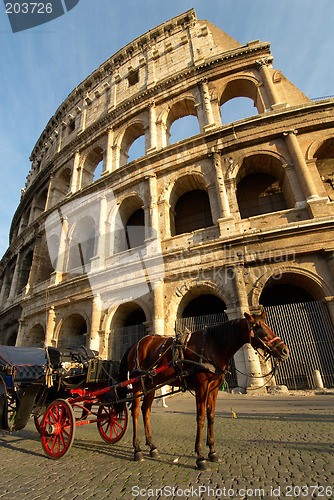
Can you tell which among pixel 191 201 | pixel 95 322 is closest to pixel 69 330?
pixel 95 322

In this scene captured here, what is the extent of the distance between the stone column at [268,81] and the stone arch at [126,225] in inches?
297

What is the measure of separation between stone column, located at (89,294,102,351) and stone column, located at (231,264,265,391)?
5738 mm

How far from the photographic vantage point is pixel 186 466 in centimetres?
273

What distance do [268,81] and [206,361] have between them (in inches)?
526

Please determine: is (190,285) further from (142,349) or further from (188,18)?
(188,18)

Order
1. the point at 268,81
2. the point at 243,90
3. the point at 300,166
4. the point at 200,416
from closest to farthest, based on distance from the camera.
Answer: the point at 200,416
the point at 300,166
the point at 268,81
the point at 243,90

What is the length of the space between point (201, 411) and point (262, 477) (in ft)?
2.62

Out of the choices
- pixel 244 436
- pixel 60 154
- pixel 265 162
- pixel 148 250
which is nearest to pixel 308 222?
pixel 265 162

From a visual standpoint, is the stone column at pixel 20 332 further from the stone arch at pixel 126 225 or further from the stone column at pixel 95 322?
the stone arch at pixel 126 225

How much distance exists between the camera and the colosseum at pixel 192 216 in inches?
330

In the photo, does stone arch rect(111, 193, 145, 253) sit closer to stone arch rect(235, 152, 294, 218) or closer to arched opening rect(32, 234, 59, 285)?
stone arch rect(235, 152, 294, 218)

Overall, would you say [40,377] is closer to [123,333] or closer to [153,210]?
[123,333]

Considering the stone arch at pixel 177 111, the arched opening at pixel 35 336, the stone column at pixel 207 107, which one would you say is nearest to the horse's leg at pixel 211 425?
the stone column at pixel 207 107

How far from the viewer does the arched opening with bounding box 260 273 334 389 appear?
7.56m
